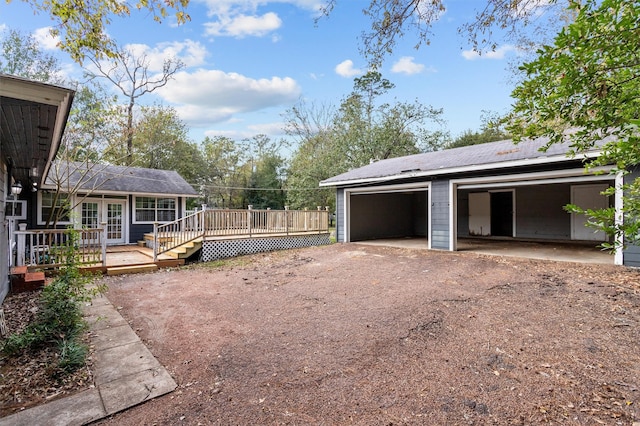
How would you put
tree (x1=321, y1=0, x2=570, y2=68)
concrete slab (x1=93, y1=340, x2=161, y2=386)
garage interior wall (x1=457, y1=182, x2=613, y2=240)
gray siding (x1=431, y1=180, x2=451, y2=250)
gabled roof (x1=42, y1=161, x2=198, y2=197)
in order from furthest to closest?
1. gabled roof (x1=42, y1=161, x2=198, y2=197)
2. garage interior wall (x1=457, y1=182, x2=613, y2=240)
3. gray siding (x1=431, y1=180, x2=451, y2=250)
4. tree (x1=321, y1=0, x2=570, y2=68)
5. concrete slab (x1=93, y1=340, x2=161, y2=386)

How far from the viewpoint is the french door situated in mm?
12000

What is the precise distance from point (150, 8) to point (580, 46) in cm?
450

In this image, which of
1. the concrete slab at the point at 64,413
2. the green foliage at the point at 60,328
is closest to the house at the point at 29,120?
the green foliage at the point at 60,328

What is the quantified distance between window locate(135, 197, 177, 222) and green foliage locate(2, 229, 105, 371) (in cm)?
956

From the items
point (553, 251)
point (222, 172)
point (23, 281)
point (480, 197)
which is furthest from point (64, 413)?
point (222, 172)

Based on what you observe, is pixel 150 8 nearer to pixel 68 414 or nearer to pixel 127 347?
pixel 127 347

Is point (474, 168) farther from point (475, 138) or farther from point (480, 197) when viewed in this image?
point (475, 138)

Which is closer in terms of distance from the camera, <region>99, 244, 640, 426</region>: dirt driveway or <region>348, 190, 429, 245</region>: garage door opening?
<region>99, 244, 640, 426</region>: dirt driveway

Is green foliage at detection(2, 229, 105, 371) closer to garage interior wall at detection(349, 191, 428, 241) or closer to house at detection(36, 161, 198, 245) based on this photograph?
house at detection(36, 161, 198, 245)

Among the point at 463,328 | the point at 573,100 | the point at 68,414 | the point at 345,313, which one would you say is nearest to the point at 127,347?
the point at 68,414

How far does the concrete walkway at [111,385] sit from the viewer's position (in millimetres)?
2332

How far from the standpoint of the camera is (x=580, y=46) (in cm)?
192

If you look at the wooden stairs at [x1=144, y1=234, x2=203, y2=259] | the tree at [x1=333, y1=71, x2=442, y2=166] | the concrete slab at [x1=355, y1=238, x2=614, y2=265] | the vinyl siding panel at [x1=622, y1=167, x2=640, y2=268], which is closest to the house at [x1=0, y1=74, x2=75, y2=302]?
the wooden stairs at [x1=144, y1=234, x2=203, y2=259]

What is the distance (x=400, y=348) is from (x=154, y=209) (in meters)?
13.1
